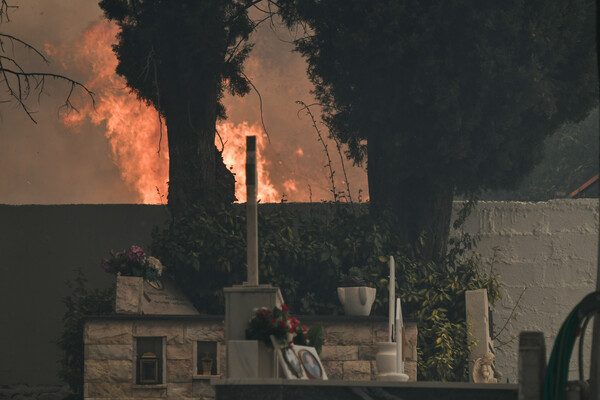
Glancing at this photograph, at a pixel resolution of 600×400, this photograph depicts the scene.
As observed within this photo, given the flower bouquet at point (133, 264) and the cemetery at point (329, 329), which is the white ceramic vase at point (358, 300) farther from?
the flower bouquet at point (133, 264)

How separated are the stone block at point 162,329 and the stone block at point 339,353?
1.97 metres

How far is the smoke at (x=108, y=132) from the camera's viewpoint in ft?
61.7

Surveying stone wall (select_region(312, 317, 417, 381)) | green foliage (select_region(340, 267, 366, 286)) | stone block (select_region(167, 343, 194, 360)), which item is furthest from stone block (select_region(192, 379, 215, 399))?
green foliage (select_region(340, 267, 366, 286))

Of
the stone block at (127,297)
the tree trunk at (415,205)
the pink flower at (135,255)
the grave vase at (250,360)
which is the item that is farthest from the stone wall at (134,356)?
the grave vase at (250,360)

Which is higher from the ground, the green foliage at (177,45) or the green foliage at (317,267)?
the green foliage at (177,45)

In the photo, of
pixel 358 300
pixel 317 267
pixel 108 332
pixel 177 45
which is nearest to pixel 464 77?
pixel 317 267

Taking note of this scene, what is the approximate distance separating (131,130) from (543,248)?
26.1 feet

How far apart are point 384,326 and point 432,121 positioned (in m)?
3.36

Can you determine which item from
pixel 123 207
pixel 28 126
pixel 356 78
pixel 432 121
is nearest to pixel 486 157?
pixel 432 121

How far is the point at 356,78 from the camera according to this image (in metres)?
15.4

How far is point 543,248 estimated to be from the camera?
16.1 m

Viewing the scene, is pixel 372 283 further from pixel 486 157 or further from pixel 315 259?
pixel 486 157

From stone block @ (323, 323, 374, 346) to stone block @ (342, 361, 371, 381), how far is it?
28 cm

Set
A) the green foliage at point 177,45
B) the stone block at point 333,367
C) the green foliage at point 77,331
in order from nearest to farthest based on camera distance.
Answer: the stone block at point 333,367, the green foliage at point 77,331, the green foliage at point 177,45
